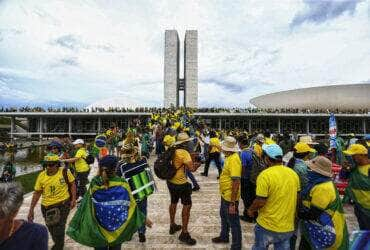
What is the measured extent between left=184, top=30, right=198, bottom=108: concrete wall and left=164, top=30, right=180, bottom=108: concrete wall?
89.6 inches

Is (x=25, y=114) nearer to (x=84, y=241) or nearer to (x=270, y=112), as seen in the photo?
(x=270, y=112)

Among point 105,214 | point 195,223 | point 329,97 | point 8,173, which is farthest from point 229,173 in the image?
point 329,97

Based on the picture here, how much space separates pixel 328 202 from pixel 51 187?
3.36 metres

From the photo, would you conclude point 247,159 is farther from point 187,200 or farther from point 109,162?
point 109,162

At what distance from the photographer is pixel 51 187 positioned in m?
3.75

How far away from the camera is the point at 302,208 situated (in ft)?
9.52

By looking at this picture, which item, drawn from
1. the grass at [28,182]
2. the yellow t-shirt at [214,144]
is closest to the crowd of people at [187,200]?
the yellow t-shirt at [214,144]

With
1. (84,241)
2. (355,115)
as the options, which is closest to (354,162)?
(84,241)

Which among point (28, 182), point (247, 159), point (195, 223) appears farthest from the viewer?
point (28, 182)

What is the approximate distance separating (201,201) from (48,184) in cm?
387

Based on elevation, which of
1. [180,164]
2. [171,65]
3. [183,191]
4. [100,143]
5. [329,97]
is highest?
[171,65]

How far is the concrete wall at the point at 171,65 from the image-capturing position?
2235 inches

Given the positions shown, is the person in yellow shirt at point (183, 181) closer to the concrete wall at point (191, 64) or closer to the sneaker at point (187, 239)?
the sneaker at point (187, 239)

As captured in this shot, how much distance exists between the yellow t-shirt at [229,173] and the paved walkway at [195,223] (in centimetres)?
102
